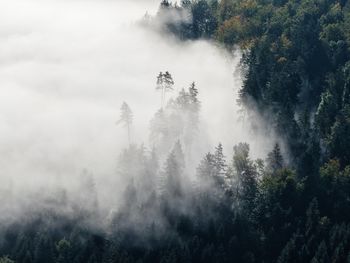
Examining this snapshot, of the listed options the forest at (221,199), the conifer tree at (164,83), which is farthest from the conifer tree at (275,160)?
the conifer tree at (164,83)

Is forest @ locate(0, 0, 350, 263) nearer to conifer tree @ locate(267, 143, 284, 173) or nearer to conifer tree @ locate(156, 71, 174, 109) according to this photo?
conifer tree @ locate(267, 143, 284, 173)

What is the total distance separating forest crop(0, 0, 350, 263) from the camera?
136 metres

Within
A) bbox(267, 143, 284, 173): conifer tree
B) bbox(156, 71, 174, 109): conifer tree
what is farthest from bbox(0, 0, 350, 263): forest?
bbox(156, 71, 174, 109): conifer tree

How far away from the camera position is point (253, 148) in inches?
6235

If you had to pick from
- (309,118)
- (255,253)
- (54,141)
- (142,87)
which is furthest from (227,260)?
(142,87)

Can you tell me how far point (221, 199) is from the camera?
14438cm

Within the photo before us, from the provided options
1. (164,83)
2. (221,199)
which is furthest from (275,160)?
(164,83)

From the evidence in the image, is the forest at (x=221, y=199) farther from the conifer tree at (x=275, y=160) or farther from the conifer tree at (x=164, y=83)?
the conifer tree at (x=164, y=83)

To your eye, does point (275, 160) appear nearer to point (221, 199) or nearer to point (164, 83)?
point (221, 199)

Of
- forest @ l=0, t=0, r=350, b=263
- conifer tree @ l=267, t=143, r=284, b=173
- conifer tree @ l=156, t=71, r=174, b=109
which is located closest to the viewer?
forest @ l=0, t=0, r=350, b=263

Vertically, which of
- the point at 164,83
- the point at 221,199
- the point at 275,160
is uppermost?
the point at 164,83

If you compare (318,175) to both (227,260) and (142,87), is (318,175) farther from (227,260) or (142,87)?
(142,87)

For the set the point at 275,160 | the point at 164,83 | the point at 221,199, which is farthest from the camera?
the point at 164,83

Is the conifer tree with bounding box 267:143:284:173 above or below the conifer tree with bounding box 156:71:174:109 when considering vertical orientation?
below
